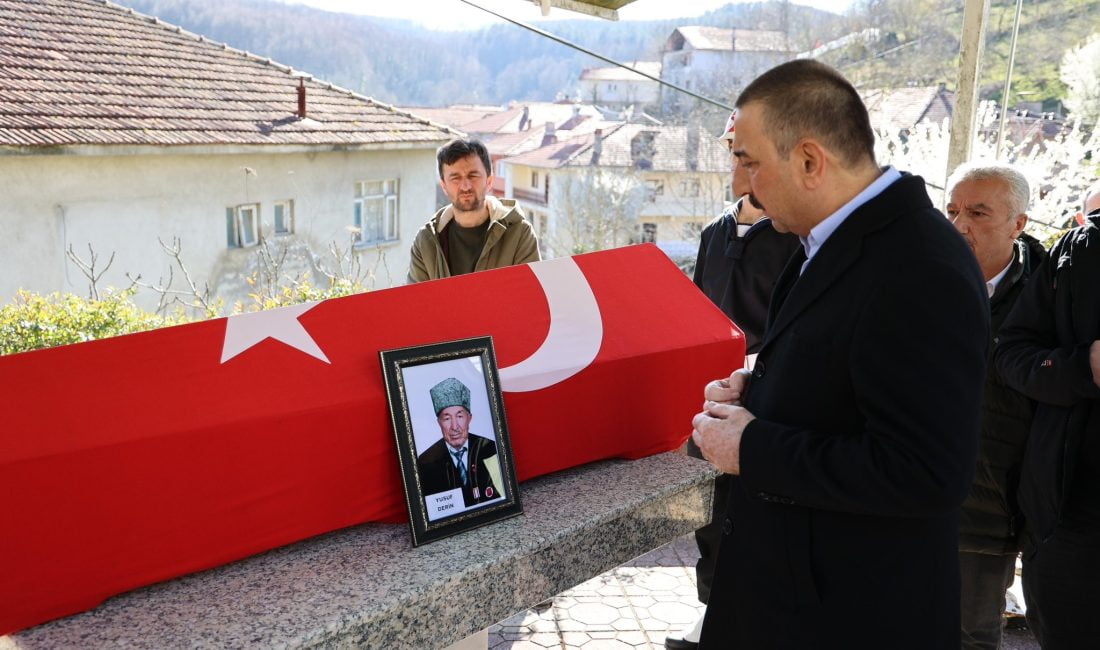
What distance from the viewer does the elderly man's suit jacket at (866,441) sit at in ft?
3.85

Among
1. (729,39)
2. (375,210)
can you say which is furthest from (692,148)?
(375,210)

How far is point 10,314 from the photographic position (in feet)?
17.1

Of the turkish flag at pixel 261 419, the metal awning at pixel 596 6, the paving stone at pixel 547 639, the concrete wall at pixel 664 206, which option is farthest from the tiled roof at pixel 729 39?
the turkish flag at pixel 261 419

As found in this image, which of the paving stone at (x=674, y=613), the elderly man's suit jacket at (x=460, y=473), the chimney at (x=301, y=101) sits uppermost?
the chimney at (x=301, y=101)

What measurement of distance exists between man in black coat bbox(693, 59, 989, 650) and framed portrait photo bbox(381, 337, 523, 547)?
43cm

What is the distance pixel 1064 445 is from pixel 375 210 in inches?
560

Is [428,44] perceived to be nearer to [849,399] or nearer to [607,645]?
[607,645]

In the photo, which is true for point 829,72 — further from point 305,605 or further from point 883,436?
point 305,605

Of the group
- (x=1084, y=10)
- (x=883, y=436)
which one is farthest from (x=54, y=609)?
(x=1084, y=10)

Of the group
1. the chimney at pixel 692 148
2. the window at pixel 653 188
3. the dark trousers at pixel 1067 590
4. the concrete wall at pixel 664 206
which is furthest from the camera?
the window at pixel 653 188

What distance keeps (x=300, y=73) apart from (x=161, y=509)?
15096mm

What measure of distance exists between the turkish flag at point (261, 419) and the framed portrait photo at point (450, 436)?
64 millimetres

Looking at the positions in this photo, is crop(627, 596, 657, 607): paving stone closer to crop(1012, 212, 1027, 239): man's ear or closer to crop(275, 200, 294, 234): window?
crop(1012, 212, 1027, 239): man's ear

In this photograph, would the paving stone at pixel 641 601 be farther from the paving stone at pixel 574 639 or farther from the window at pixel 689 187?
the window at pixel 689 187
